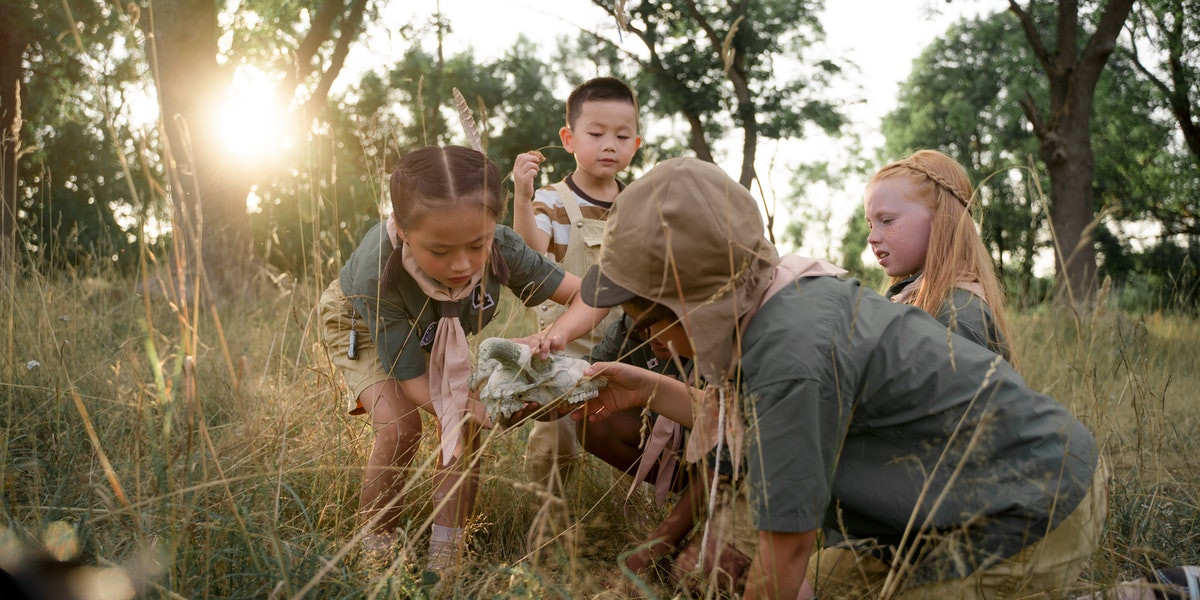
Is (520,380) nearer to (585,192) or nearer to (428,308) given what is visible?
(428,308)

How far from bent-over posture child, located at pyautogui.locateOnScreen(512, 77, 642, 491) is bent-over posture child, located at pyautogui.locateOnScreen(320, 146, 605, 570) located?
487 mm

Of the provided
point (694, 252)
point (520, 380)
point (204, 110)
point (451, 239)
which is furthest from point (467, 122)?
point (204, 110)

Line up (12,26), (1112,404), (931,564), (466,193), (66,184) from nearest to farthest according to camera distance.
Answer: (931,564) → (466,193) → (1112,404) → (12,26) → (66,184)

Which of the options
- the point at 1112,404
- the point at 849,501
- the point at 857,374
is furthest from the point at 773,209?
the point at 1112,404

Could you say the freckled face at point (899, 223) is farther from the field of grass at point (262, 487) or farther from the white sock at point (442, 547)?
the white sock at point (442, 547)

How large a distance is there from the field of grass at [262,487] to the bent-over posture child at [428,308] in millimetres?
108

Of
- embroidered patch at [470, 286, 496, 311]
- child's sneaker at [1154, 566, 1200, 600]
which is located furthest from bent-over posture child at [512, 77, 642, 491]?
child's sneaker at [1154, 566, 1200, 600]

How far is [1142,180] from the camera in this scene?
21.6 m

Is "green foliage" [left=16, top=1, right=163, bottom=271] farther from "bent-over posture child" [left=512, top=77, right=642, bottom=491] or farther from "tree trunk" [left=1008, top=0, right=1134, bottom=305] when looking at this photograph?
"tree trunk" [left=1008, top=0, right=1134, bottom=305]

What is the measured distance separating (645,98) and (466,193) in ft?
52.0

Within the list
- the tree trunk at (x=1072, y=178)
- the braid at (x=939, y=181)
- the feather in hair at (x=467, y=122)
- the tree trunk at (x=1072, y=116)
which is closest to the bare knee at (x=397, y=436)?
the feather in hair at (x=467, y=122)

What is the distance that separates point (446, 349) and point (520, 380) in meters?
0.43

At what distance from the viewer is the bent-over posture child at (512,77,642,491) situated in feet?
10.7

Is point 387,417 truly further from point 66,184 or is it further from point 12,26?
point 66,184
